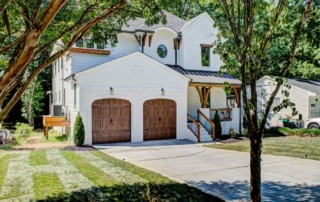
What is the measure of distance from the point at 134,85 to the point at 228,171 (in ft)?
29.9

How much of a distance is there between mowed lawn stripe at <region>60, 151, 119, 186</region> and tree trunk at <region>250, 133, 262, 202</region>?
424 centimetres

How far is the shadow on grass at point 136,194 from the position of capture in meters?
6.10

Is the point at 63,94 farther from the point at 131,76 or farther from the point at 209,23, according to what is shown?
the point at 209,23

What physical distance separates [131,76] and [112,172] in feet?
28.5

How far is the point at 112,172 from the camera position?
8.67 meters

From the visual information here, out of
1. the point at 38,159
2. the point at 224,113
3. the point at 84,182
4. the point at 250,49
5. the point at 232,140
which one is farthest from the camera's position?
the point at 224,113

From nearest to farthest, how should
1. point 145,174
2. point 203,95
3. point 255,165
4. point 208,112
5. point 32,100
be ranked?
point 255,165, point 145,174, point 208,112, point 203,95, point 32,100

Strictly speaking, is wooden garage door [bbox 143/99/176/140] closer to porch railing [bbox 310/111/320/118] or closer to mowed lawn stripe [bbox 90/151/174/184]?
mowed lawn stripe [bbox 90/151/174/184]

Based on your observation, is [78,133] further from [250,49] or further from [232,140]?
[250,49]

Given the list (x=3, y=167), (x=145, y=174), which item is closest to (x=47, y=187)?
(x=145, y=174)


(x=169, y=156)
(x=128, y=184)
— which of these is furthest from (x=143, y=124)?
(x=128, y=184)

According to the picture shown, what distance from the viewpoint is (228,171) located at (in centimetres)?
905

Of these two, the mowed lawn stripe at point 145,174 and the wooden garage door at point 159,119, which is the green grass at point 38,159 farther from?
the wooden garage door at point 159,119

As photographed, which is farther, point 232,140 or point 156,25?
point 156,25
